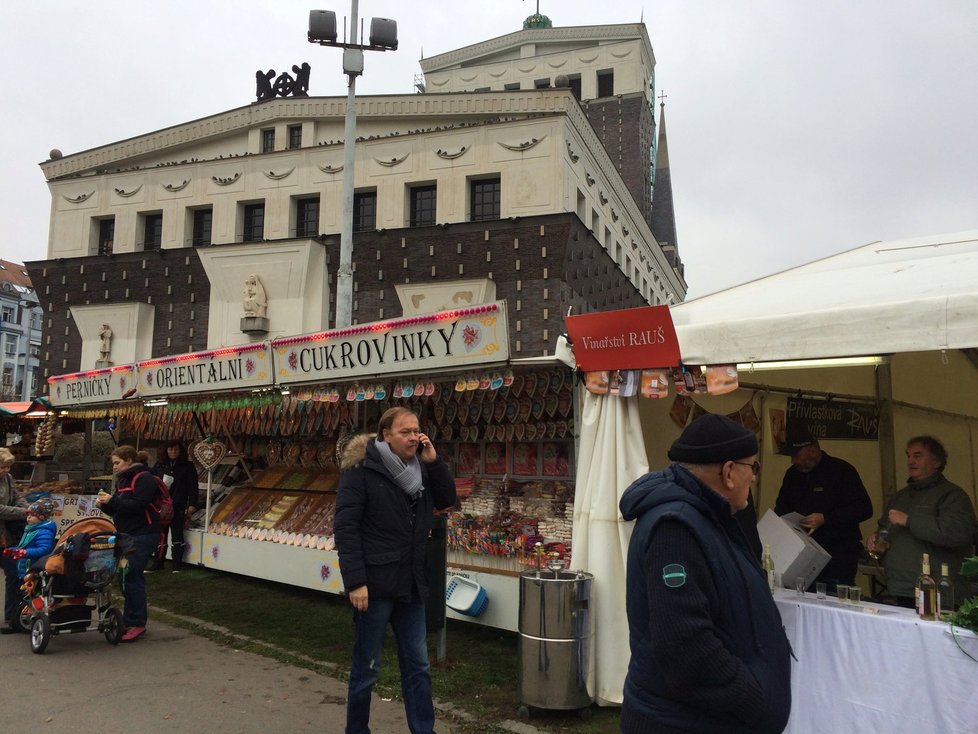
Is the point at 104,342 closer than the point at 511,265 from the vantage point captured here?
No

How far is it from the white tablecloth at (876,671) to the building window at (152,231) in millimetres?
29220

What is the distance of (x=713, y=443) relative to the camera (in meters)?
2.40

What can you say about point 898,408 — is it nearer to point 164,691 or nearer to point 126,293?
point 164,691

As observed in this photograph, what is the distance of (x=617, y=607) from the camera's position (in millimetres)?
5309

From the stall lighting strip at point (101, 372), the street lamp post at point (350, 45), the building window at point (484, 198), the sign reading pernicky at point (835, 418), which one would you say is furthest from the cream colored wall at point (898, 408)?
the building window at point (484, 198)

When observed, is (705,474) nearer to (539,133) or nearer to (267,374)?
(267,374)

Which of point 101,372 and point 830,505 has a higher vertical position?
point 101,372

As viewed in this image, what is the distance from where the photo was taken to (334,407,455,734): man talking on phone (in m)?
4.12

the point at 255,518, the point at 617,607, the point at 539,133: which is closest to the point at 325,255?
the point at 539,133

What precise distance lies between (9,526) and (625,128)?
36001 mm

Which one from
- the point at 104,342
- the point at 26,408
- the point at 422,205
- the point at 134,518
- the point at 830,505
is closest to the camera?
the point at 830,505

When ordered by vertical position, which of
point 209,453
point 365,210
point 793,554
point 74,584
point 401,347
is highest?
point 365,210

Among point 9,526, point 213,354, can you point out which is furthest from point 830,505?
point 9,526

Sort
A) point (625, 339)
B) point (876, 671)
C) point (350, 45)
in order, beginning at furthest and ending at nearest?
point (350, 45)
point (625, 339)
point (876, 671)
